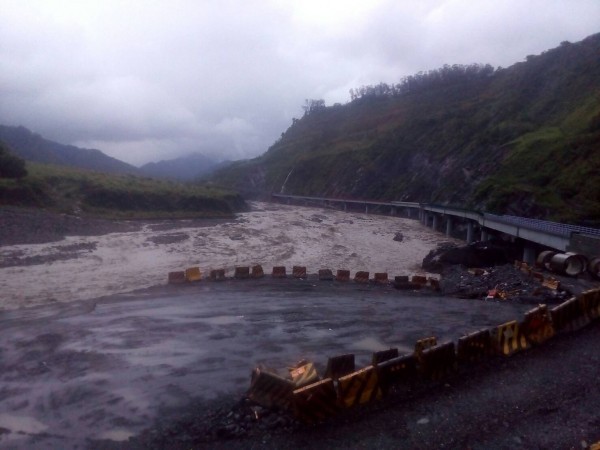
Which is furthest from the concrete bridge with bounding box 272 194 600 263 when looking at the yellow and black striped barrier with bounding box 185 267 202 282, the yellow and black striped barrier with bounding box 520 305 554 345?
the yellow and black striped barrier with bounding box 185 267 202 282

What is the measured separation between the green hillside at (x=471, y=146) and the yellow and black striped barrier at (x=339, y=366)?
32844 mm

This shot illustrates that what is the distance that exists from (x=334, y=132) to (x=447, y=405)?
145m

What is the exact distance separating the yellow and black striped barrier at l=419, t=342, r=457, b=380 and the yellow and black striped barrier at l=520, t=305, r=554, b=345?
237 centimetres

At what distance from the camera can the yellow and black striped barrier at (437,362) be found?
426 inches

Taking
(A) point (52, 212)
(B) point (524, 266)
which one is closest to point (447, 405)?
(B) point (524, 266)

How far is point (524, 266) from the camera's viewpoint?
89.4 feet

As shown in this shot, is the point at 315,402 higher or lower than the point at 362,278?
higher

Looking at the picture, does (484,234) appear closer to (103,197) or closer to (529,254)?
(529,254)

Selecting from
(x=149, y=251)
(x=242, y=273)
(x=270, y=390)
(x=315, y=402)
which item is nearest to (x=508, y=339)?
(x=315, y=402)

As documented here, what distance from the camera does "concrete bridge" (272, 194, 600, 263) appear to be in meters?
28.7

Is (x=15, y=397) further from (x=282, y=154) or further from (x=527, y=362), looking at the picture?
(x=282, y=154)

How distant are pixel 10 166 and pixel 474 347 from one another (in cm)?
5295

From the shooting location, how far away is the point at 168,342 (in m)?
15.6

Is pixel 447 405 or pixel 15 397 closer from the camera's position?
pixel 447 405
